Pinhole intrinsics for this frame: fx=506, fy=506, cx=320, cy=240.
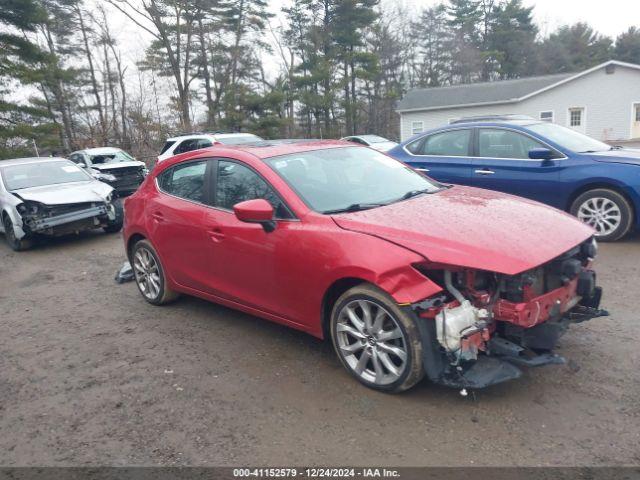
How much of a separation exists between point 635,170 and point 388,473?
17.7 ft

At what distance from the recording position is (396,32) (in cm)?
4356

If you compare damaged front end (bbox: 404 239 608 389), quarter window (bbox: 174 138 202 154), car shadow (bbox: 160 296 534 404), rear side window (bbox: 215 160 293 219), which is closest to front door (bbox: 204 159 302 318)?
rear side window (bbox: 215 160 293 219)

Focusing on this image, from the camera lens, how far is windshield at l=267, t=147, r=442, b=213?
3.83 metres

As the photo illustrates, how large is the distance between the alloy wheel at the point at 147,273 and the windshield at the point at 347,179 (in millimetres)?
1974

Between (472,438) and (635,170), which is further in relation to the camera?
(635,170)

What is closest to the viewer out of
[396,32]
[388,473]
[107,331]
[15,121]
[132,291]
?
[388,473]

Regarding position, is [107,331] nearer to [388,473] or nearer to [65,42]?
[388,473]

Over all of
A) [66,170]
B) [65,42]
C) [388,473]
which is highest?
[65,42]

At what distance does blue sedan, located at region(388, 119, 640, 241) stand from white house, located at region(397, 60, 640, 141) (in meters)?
19.4

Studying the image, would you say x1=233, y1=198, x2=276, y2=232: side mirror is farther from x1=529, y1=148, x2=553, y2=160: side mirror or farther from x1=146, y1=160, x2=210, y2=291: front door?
x1=529, y1=148, x2=553, y2=160: side mirror

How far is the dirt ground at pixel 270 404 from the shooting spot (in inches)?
110

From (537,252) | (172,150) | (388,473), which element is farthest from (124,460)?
(172,150)

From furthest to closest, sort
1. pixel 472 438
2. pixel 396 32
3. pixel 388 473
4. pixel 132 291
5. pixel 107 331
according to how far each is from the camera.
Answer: pixel 396 32 → pixel 132 291 → pixel 107 331 → pixel 472 438 → pixel 388 473

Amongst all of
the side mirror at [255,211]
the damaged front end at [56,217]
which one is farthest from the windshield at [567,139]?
the damaged front end at [56,217]
